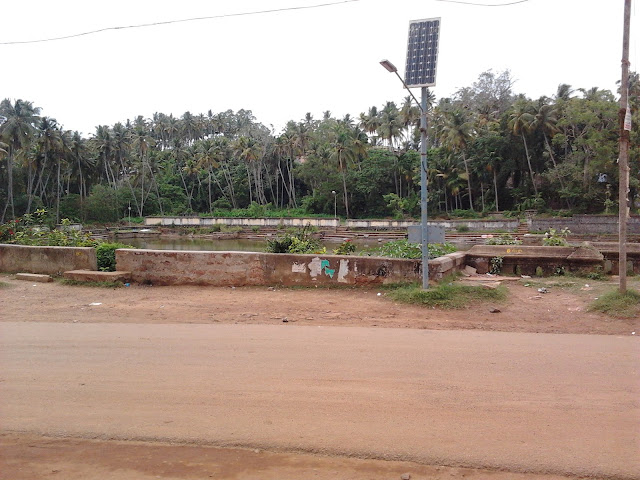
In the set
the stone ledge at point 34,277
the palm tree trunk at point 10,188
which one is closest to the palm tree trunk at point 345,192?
the palm tree trunk at point 10,188

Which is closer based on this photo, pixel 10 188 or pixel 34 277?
pixel 34 277

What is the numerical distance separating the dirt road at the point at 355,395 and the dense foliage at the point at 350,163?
44.2 m

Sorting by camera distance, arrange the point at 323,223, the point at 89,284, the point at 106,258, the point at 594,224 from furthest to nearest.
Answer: the point at 323,223
the point at 594,224
the point at 106,258
the point at 89,284

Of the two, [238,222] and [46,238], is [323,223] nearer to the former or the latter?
[238,222]

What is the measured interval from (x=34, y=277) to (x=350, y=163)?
5662cm

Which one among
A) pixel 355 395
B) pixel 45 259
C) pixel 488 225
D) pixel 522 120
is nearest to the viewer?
pixel 355 395

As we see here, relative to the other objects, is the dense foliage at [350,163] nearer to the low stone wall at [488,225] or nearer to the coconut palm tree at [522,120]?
the coconut palm tree at [522,120]

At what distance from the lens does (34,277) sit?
44.1ft

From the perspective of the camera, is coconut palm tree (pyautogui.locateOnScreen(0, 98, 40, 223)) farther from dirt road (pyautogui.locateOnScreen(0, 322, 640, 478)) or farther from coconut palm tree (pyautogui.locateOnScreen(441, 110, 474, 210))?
dirt road (pyautogui.locateOnScreen(0, 322, 640, 478))

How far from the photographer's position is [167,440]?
13.3 feet

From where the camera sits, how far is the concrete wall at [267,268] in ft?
36.9

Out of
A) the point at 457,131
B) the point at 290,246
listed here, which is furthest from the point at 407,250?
the point at 457,131

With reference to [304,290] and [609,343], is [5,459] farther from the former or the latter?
[304,290]

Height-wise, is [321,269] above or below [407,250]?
below
